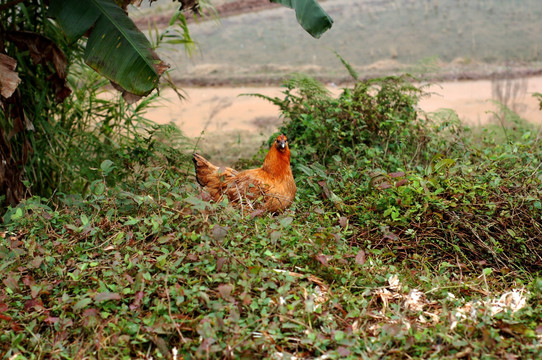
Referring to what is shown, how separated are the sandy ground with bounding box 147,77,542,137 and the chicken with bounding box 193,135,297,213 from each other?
2467mm

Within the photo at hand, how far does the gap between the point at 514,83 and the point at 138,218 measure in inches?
238

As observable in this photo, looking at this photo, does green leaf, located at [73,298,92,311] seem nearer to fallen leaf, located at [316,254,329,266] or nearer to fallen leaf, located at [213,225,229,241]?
fallen leaf, located at [213,225,229,241]

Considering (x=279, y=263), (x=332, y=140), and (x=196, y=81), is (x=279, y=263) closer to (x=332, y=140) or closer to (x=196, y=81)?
(x=332, y=140)

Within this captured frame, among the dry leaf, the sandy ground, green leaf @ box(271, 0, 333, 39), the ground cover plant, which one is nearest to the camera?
the ground cover plant

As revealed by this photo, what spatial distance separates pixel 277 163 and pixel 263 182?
7.4 inches

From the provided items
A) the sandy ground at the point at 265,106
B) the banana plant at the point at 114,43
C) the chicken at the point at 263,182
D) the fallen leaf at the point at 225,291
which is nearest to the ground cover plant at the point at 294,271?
the fallen leaf at the point at 225,291

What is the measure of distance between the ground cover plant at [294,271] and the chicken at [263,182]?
0.50 ft

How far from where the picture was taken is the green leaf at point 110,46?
3.68 m

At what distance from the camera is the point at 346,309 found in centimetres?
254

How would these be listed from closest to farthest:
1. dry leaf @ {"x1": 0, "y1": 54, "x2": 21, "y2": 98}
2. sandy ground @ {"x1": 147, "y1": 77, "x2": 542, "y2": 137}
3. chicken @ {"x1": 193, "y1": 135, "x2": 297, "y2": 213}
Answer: dry leaf @ {"x1": 0, "y1": 54, "x2": 21, "y2": 98}
chicken @ {"x1": 193, "y1": 135, "x2": 297, "y2": 213}
sandy ground @ {"x1": 147, "y1": 77, "x2": 542, "y2": 137}

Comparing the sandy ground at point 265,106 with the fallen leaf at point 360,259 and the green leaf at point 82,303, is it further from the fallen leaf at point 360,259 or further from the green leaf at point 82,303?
the green leaf at point 82,303

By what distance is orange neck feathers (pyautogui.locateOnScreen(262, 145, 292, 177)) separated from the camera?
150 inches

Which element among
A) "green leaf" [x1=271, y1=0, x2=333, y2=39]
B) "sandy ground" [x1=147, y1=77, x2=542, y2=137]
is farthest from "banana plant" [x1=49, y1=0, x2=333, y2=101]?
"sandy ground" [x1=147, y1=77, x2=542, y2=137]

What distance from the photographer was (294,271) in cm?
276
